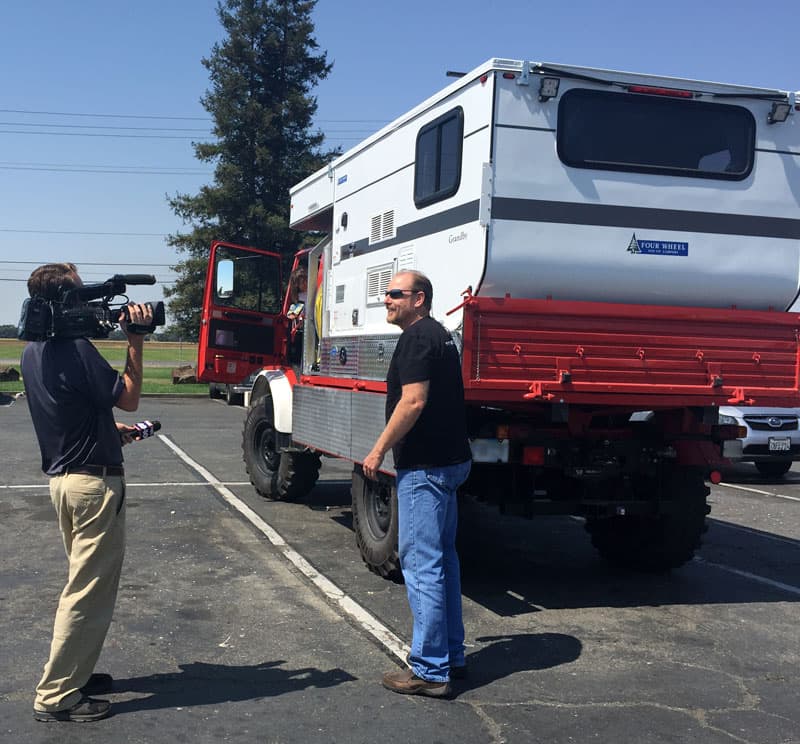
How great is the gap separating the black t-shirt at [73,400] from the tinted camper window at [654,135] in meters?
3.47

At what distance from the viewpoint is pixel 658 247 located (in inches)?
265

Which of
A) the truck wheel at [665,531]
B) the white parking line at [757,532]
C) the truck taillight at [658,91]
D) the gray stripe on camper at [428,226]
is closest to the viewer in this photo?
the gray stripe on camper at [428,226]

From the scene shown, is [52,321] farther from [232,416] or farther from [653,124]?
[232,416]

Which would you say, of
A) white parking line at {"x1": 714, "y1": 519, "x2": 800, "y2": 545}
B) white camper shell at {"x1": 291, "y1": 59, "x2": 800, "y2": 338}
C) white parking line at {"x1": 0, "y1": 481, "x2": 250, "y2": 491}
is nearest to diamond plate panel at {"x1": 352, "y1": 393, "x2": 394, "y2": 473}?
white camper shell at {"x1": 291, "y1": 59, "x2": 800, "y2": 338}

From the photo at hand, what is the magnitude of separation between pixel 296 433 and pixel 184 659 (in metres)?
4.05

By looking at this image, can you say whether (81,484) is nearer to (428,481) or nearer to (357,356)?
(428,481)

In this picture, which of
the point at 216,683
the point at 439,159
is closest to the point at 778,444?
the point at 439,159

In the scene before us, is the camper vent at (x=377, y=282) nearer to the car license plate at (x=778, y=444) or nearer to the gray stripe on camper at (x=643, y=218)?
the gray stripe on camper at (x=643, y=218)

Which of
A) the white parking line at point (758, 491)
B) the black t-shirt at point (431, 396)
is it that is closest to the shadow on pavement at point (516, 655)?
the black t-shirt at point (431, 396)

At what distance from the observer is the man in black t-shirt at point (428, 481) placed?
4.87 meters

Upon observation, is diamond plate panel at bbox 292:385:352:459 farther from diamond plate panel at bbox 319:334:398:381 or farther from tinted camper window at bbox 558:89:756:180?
tinted camper window at bbox 558:89:756:180

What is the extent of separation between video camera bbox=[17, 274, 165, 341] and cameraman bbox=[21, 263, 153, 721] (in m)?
0.04

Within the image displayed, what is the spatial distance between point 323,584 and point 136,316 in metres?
3.10

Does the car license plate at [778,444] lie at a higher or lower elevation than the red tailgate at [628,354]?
lower
